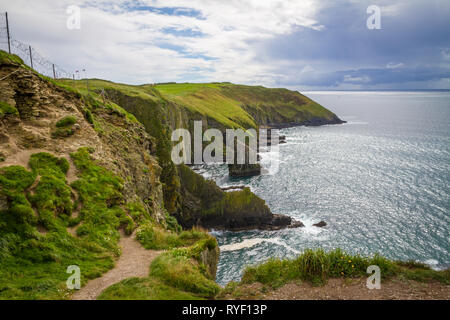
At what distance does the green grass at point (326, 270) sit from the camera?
13.5m

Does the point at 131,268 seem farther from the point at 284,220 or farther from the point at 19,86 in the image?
the point at 284,220

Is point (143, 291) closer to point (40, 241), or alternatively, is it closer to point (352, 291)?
point (40, 241)

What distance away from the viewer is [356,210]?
53.6 m

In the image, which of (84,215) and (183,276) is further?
(84,215)

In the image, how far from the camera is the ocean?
1607 inches

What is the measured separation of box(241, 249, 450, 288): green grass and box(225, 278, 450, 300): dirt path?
0.40 m

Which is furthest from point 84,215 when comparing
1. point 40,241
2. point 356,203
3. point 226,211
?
point 356,203

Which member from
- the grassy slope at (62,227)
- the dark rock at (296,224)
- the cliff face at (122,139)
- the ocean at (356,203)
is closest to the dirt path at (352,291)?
the grassy slope at (62,227)

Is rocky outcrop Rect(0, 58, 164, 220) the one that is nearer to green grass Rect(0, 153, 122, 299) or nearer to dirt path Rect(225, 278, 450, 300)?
green grass Rect(0, 153, 122, 299)

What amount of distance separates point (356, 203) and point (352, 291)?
163ft

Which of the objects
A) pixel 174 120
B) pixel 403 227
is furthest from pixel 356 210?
pixel 174 120

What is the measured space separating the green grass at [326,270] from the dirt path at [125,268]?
214 inches

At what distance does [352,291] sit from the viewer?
494 inches

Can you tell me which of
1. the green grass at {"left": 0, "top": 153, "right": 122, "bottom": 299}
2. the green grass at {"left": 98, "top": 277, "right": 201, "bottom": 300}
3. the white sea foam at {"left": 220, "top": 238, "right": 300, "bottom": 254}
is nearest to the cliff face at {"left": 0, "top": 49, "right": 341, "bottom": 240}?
the green grass at {"left": 0, "top": 153, "right": 122, "bottom": 299}
